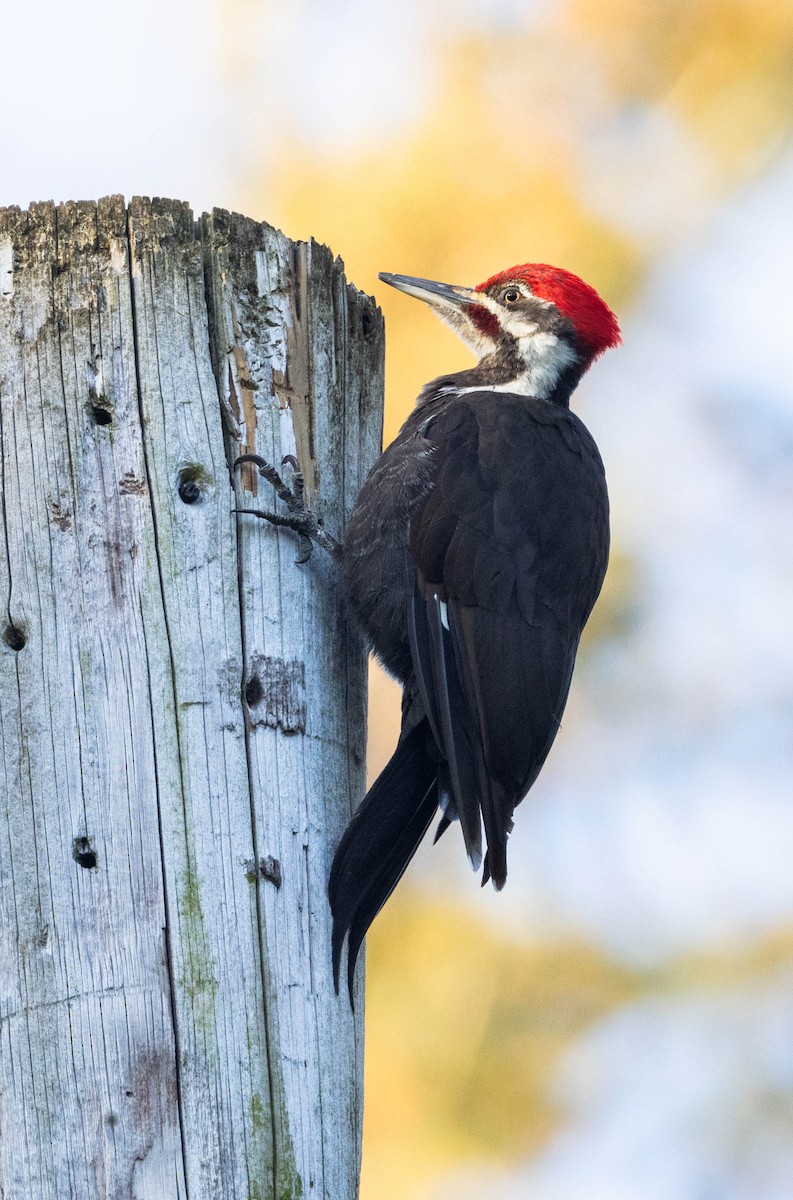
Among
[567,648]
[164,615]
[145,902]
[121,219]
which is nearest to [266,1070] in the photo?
[145,902]

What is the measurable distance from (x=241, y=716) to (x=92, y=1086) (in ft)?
2.12

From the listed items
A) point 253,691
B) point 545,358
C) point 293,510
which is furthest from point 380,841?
point 545,358

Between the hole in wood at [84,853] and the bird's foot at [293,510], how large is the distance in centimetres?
67

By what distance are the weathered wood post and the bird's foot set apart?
35 mm

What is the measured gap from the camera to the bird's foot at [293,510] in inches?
103

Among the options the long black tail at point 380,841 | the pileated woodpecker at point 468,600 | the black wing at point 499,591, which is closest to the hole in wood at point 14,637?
the pileated woodpecker at point 468,600

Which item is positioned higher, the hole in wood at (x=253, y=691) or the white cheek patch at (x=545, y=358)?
the white cheek patch at (x=545, y=358)

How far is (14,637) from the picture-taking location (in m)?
2.39

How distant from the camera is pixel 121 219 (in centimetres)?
259

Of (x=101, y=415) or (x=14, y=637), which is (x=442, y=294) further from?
(x=14, y=637)

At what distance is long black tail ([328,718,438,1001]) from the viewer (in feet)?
8.07

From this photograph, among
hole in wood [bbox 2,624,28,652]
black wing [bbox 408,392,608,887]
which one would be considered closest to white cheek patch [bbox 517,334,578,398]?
black wing [bbox 408,392,608,887]

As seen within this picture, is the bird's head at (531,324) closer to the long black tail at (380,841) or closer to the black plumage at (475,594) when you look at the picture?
the black plumage at (475,594)

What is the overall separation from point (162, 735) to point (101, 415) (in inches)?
23.4
